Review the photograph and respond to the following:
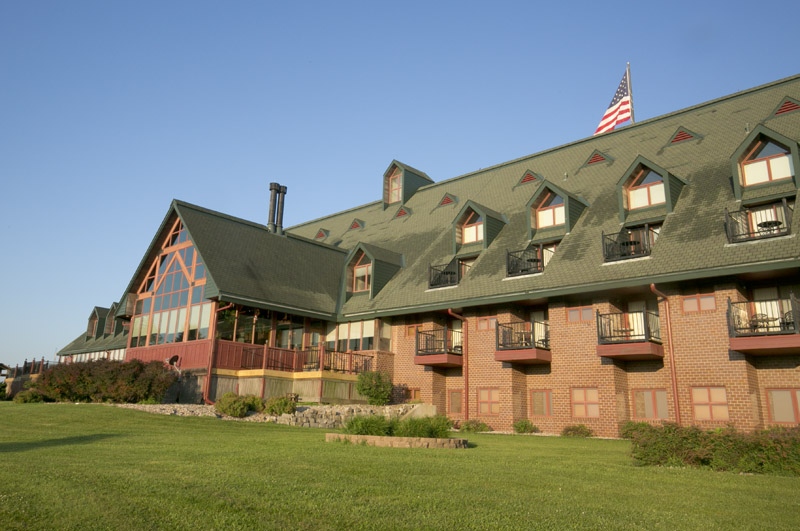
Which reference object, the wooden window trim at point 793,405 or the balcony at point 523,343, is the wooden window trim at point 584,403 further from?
the wooden window trim at point 793,405

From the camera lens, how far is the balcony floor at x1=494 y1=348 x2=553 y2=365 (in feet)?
77.6

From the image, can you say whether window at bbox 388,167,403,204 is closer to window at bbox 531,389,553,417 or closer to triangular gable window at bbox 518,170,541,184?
triangular gable window at bbox 518,170,541,184

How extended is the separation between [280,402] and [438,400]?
25.0 feet

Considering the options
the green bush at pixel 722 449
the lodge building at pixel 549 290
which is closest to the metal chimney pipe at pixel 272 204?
the lodge building at pixel 549 290

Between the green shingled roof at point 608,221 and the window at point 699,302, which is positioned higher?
the green shingled roof at point 608,221

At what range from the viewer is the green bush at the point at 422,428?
15.3m

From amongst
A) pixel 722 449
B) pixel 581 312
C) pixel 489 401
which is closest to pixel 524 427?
pixel 489 401

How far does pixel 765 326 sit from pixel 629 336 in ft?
14.4

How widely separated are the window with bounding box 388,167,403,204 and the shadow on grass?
25.8m

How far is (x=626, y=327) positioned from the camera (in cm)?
2275

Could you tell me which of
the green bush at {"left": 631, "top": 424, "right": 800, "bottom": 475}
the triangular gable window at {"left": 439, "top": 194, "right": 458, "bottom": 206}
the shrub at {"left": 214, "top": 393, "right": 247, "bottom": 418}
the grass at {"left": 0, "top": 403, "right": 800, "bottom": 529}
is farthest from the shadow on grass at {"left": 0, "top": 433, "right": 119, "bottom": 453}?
the triangular gable window at {"left": 439, "top": 194, "right": 458, "bottom": 206}

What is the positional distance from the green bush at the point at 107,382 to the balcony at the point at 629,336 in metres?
16.6

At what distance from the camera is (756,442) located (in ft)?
41.1

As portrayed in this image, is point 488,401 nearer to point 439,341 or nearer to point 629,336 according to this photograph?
point 439,341
